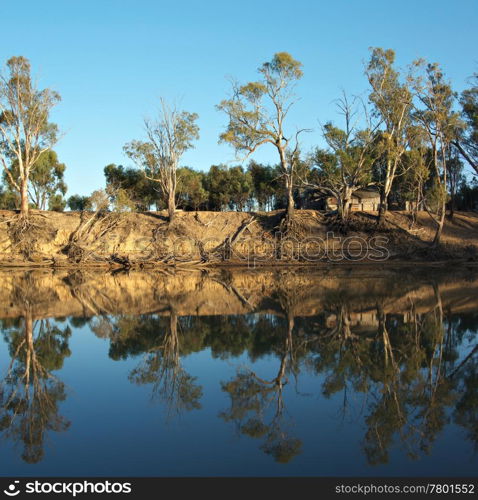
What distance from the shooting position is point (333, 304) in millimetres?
14930

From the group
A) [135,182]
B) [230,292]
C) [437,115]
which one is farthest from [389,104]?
[135,182]

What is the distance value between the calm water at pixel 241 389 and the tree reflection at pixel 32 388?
25mm

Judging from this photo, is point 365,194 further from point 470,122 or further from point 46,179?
point 46,179

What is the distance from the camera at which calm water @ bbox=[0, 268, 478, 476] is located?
512 centimetres

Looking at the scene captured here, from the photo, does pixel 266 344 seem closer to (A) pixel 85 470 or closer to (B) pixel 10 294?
(A) pixel 85 470

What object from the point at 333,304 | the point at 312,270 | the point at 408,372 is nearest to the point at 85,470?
the point at 408,372

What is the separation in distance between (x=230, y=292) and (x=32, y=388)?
1162 cm

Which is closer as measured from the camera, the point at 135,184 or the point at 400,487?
the point at 400,487

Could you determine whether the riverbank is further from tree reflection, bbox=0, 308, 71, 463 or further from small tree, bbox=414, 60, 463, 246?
tree reflection, bbox=0, 308, 71, 463

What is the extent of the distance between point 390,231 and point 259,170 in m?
22.8

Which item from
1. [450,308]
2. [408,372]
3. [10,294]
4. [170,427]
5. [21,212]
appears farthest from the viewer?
[21,212]

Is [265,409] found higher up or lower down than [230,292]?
lower down

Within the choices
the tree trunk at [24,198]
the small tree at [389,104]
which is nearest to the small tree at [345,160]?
the small tree at [389,104]

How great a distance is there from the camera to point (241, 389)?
7.28 metres
